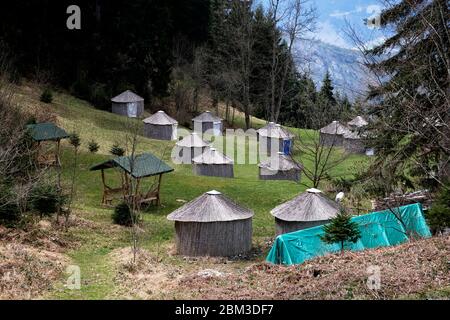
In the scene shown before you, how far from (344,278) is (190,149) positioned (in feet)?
86.2

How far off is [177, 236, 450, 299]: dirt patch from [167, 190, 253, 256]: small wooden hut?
3.83 meters

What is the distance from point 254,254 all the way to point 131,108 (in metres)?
30.7

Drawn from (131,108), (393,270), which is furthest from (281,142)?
(393,270)

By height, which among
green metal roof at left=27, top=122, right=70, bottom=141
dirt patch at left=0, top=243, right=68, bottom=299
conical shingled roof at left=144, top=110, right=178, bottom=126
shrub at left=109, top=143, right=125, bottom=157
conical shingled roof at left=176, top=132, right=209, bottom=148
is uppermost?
conical shingled roof at left=144, top=110, right=178, bottom=126

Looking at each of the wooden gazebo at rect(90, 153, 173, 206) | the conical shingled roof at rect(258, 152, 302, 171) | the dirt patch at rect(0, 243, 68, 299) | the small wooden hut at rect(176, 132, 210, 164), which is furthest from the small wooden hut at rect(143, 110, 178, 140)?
the dirt patch at rect(0, 243, 68, 299)

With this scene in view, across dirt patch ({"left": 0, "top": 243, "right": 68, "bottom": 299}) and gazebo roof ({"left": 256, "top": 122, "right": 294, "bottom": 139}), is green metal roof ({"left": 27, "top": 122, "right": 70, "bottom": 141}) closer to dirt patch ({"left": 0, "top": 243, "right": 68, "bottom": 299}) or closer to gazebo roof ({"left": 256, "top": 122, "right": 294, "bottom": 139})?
dirt patch ({"left": 0, "top": 243, "right": 68, "bottom": 299})

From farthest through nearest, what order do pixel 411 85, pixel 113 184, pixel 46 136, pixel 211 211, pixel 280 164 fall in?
pixel 280 164, pixel 113 184, pixel 46 136, pixel 211 211, pixel 411 85

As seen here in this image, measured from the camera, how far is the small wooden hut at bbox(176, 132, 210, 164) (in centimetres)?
3741

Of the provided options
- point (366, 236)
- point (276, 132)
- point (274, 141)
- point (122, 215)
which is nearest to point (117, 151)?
point (122, 215)

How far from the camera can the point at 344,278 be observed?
11.8m

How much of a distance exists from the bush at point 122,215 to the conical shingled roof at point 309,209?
558 cm

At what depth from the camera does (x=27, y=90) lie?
4281 centimetres

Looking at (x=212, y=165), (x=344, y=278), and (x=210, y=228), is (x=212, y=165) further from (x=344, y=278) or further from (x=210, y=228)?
(x=344, y=278)

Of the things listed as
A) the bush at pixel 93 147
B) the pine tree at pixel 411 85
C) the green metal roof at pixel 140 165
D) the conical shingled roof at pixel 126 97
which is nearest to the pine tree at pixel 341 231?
the pine tree at pixel 411 85
